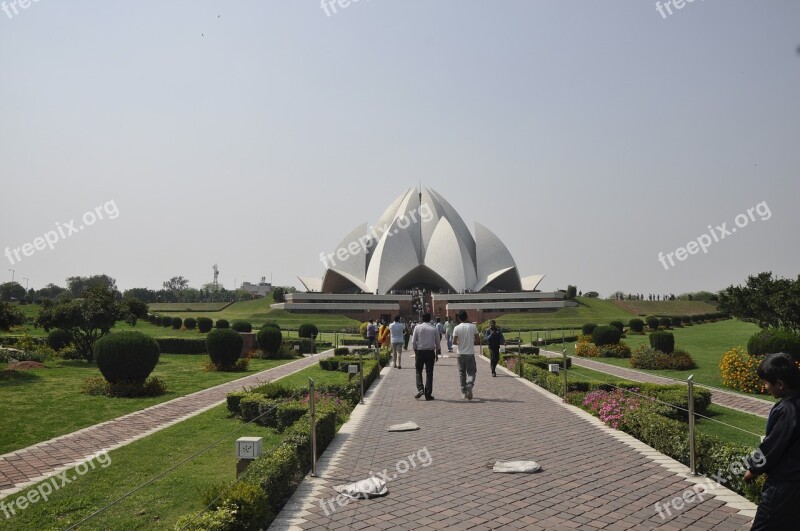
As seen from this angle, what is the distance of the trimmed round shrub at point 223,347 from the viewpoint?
15.2 meters

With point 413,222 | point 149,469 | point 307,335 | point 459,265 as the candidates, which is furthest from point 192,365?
point 413,222

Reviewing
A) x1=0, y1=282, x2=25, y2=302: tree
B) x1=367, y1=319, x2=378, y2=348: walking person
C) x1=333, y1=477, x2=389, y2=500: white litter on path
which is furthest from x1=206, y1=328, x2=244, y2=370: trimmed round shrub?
x1=0, y1=282, x2=25, y2=302: tree

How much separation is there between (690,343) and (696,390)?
16280mm

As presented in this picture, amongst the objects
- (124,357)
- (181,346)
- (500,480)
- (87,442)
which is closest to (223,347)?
(124,357)

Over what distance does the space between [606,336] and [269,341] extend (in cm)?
1170

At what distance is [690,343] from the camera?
23484 mm

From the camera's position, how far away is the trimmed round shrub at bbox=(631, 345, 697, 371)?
15.7 m

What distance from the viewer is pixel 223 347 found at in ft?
49.9

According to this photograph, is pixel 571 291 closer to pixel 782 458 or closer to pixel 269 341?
pixel 269 341

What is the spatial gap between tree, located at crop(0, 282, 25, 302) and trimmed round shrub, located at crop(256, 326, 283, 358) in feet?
242

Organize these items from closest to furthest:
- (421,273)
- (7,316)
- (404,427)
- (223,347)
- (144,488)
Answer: (144,488) → (404,427) → (223,347) → (7,316) → (421,273)

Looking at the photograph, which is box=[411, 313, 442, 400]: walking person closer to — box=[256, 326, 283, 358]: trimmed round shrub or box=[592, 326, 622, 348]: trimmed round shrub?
box=[256, 326, 283, 358]: trimmed round shrub

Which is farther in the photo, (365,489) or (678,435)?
(678,435)

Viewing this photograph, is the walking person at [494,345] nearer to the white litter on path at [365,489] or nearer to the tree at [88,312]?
the white litter on path at [365,489]
